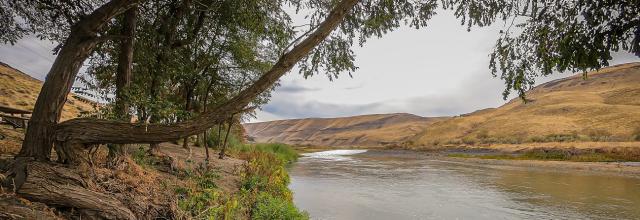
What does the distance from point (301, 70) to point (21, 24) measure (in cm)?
845

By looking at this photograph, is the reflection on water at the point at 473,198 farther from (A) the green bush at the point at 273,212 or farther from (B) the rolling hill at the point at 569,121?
(B) the rolling hill at the point at 569,121

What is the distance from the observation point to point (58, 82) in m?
5.77

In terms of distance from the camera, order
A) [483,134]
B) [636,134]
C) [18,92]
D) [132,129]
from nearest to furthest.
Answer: [132,129]
[18,92]
[636,134]
[483,134]

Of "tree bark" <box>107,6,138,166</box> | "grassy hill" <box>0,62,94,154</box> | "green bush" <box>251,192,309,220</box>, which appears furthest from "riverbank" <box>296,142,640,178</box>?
"grassy hill" <box>0,62,94,154</box>

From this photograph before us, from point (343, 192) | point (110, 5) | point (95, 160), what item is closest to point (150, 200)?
point (95, 160)

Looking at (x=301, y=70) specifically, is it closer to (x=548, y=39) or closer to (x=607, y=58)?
(x=548, y=39)

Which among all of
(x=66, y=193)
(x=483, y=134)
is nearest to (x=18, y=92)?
(x=66, y=193)

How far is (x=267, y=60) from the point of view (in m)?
20.6

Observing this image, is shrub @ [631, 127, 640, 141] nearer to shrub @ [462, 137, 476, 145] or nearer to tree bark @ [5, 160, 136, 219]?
shrub @ [462, 137, 476, 145]

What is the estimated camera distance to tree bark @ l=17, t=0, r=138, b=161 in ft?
18.5

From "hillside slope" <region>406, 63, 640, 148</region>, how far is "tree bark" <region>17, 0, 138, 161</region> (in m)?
54.9

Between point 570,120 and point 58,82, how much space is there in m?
84.8

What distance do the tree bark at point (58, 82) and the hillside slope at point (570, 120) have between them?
5489cm

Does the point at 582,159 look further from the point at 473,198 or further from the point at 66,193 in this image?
the point at 66,193
